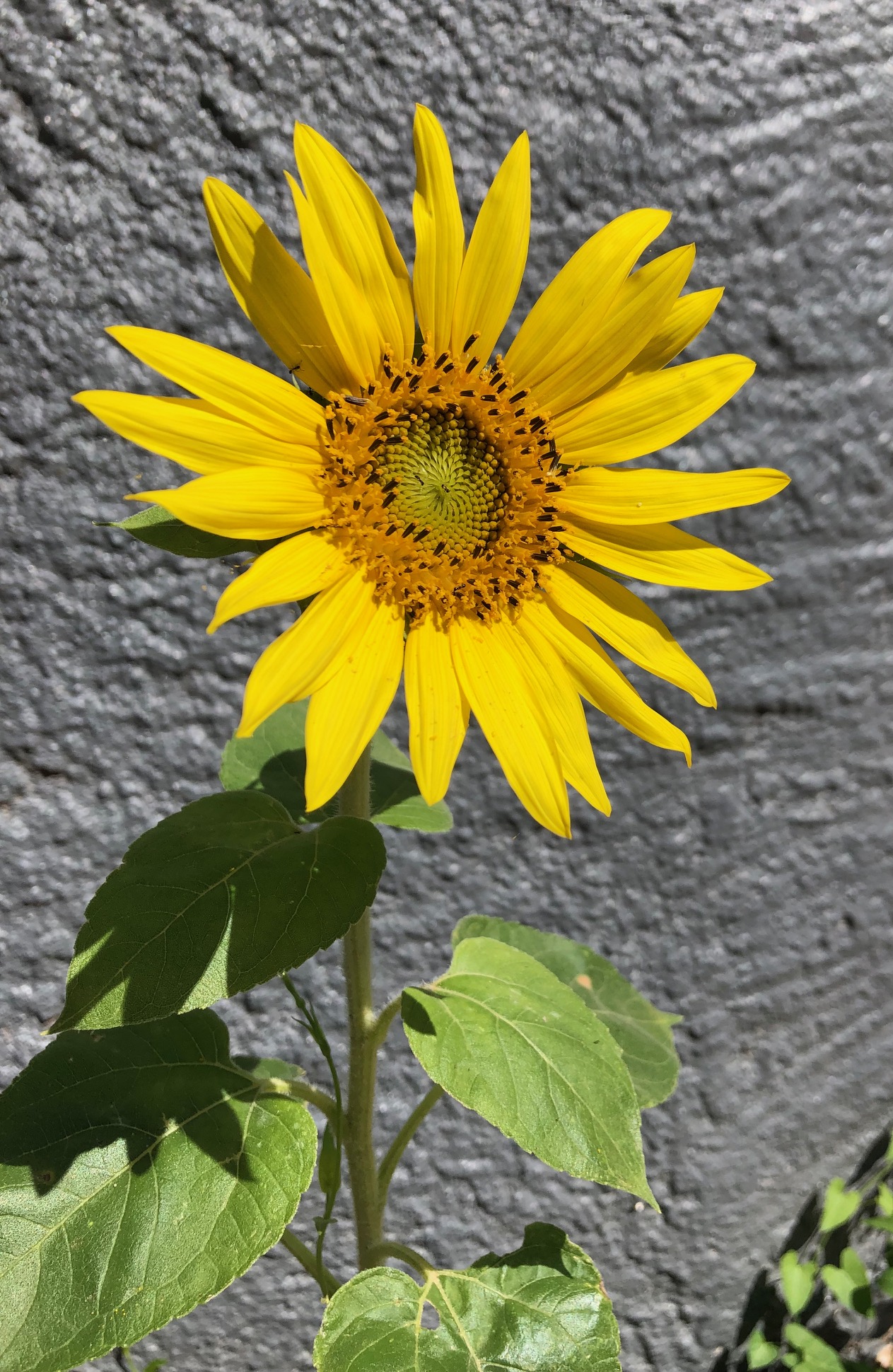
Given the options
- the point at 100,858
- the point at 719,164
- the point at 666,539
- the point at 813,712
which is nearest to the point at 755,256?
the point at 719,164

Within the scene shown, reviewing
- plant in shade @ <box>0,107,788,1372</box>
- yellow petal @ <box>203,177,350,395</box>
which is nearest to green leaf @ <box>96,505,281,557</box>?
plant in shade @ <box>0,107,788,1372</box>

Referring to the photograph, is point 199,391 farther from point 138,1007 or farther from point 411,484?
point 138,1007

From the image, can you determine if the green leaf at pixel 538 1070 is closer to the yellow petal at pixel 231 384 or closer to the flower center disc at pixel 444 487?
the flower center disc at pixel 444 487

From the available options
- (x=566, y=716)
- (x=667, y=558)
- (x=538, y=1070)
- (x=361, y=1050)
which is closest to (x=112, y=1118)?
(x=361, y=1050)

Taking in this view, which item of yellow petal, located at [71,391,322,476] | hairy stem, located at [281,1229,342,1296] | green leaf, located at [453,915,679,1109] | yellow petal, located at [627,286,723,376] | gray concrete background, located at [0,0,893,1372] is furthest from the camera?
gray concrete background, located at [0,0,893,1372]

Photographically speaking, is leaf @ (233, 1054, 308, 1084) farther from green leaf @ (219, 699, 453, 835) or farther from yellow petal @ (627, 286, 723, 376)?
yellow petal @ (627, 286, 723, 376)

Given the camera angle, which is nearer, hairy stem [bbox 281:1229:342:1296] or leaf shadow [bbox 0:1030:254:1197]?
leaf shadow [bbox 0:1030:254:1197]

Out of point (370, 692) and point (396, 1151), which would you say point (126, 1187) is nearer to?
point (396, 1151)
